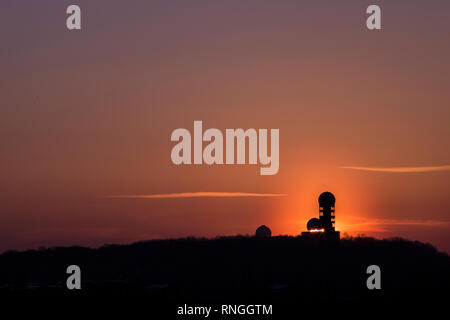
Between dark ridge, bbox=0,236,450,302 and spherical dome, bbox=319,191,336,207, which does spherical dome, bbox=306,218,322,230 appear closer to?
dark ridge, bbox=0,236,450,302

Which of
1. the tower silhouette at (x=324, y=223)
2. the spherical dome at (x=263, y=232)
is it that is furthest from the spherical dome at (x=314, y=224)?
the spherical dome at (x=263, y=232)

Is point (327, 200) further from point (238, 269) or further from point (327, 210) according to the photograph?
point (238, 269)

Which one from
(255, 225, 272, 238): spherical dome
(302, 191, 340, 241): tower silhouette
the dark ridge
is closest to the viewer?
the dark ridge

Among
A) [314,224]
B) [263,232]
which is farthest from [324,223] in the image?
[263,232]

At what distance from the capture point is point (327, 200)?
82688mm

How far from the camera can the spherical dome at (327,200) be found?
271 feet

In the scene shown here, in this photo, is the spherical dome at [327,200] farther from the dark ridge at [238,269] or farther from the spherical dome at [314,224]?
Answer: the dark ridge at [238,269]

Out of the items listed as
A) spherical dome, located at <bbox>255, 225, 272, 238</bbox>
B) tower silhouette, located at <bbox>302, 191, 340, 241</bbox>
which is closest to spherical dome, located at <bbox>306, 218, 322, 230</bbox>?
tower silhouette, located at <bbox>302, 191, 340, 241</bbox>

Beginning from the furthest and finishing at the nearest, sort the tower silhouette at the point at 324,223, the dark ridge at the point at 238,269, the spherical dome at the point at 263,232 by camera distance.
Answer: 1. the spherical dome at the point at 263,232
2. the tower silhouette at the point at 324,223
3. the dark ridge at the point at 238,269

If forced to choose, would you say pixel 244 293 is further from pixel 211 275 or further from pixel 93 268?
pixel 93 268

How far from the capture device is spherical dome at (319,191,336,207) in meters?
82.7
